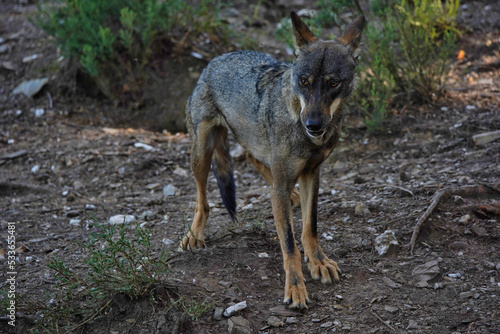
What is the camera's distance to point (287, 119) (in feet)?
13.6

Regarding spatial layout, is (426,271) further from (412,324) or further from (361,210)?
(361,210)

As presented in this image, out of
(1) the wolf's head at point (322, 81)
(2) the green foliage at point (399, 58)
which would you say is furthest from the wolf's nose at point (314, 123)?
(2) the green foliage at point (399, 58)

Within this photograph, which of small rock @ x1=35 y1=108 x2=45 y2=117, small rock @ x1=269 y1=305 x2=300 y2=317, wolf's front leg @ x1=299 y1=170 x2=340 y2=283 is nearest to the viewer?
small rock @ x1=269 y1=305 x2=300 y2=317

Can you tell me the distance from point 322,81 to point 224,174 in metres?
1.97

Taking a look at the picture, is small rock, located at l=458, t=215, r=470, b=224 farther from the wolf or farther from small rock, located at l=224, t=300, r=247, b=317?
small rock, located at l=224, t=300, r=247, b=317

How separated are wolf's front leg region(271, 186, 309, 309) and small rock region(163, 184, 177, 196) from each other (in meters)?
2.70

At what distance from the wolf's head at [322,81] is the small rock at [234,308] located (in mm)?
1400

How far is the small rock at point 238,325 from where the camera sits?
11.8ft

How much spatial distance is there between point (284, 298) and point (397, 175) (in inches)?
101

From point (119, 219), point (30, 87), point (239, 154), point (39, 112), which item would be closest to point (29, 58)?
point (30, 87)

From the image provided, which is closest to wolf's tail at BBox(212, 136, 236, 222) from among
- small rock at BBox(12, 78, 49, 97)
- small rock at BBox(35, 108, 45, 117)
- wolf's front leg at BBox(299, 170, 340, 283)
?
wolf's front leg at BBox(299, 170, 340, 283)

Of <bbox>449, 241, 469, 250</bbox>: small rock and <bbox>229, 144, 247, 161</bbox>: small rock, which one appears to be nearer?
<bbox>449, 241, 469, 250</bbox>: small rock

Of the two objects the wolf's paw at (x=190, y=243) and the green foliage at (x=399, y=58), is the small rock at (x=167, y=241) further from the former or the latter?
the green foliage at (x=399, y=58)

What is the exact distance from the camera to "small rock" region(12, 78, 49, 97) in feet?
29.1
